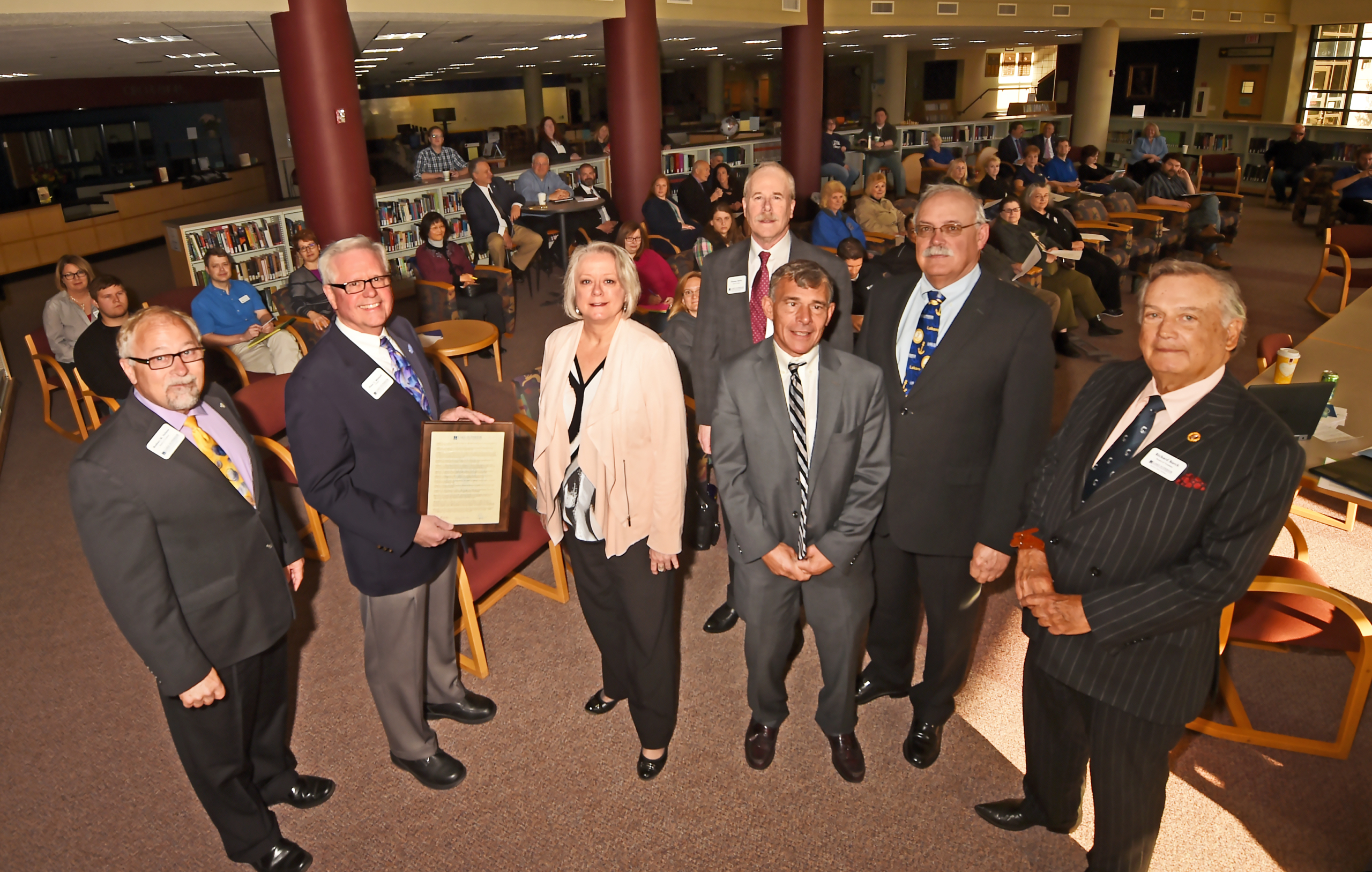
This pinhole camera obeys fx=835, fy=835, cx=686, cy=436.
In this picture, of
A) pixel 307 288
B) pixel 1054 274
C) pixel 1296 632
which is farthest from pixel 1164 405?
pixel 307 288

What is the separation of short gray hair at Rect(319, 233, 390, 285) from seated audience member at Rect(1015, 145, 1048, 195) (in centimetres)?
1019

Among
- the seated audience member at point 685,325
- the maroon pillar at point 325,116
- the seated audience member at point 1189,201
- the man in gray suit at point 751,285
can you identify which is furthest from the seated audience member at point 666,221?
the man in gray suit at point 751,285

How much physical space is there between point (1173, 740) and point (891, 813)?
973mm

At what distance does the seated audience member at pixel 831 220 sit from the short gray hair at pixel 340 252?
5974mm

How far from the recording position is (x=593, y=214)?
10812 mm

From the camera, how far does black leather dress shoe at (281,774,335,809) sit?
2846 millimetres

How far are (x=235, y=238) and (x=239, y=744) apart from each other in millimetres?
7382

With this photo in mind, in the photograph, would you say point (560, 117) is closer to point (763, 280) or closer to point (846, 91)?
point (846, 91)

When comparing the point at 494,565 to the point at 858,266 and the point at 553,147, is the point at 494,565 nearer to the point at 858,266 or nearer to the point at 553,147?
the point at 858,266

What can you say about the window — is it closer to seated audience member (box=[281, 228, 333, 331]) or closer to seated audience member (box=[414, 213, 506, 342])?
seated audience member (box=[414, 213, 506, 342])

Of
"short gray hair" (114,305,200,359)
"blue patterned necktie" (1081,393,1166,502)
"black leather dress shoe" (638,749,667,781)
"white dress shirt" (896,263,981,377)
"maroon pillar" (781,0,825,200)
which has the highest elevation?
"maroon pillar" (781,0,825,200)

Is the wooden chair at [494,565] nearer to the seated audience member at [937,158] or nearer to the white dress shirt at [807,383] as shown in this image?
the white dress shirt at [807,383]

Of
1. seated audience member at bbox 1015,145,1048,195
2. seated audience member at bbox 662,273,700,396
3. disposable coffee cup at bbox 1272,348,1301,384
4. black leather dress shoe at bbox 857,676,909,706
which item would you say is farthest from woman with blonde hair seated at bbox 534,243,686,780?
seated audience member at bbox 1015,145,1048,195

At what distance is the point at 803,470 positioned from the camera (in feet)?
8.33
